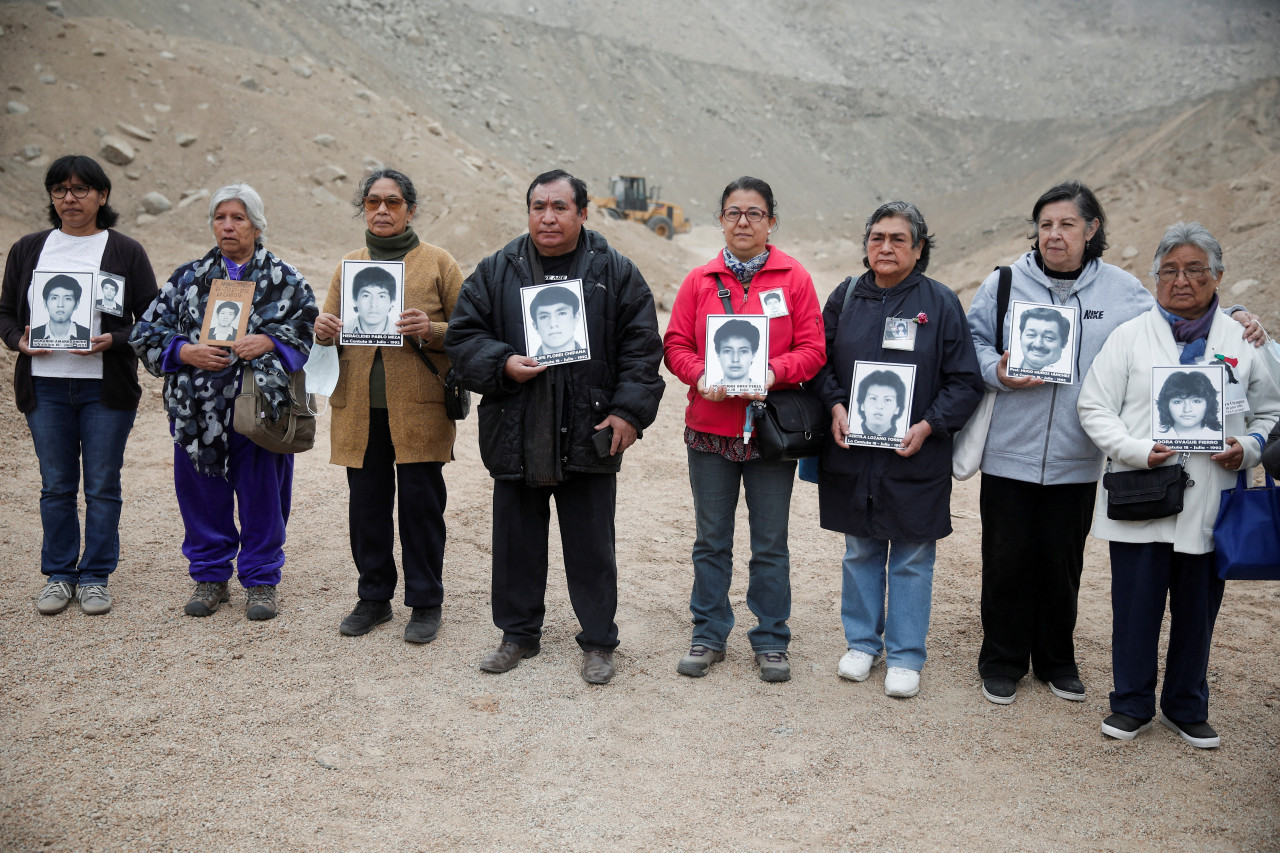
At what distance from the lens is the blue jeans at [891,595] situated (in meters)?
4.39

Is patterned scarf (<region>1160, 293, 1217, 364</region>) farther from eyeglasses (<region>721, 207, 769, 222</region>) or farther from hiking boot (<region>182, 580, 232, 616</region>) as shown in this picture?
hiking boot (<region>182, 580, 232, 616</region>)

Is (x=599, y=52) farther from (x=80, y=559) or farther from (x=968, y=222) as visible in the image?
(x=80, y=559)

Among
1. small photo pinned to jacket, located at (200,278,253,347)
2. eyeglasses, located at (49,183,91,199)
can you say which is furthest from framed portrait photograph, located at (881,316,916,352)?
eyeglasses, located at (49,183,91,199)

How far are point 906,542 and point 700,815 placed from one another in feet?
5.22

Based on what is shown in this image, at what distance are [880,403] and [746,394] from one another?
1.99 feet

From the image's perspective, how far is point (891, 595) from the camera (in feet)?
14.7

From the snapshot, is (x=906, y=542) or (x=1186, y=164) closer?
(x=906, y=542)

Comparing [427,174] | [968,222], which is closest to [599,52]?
[968,222]

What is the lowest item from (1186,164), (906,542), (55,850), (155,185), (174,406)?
(55,850)

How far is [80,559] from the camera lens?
18.2 ft

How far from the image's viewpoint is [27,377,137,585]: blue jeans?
4.97 m

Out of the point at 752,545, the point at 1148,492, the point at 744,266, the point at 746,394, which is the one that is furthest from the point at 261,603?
the point at 1148,492

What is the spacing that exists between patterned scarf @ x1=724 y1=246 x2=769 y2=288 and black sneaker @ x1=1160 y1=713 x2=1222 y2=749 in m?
2.64

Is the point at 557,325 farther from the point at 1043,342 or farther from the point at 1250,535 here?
the point at 1250,535
